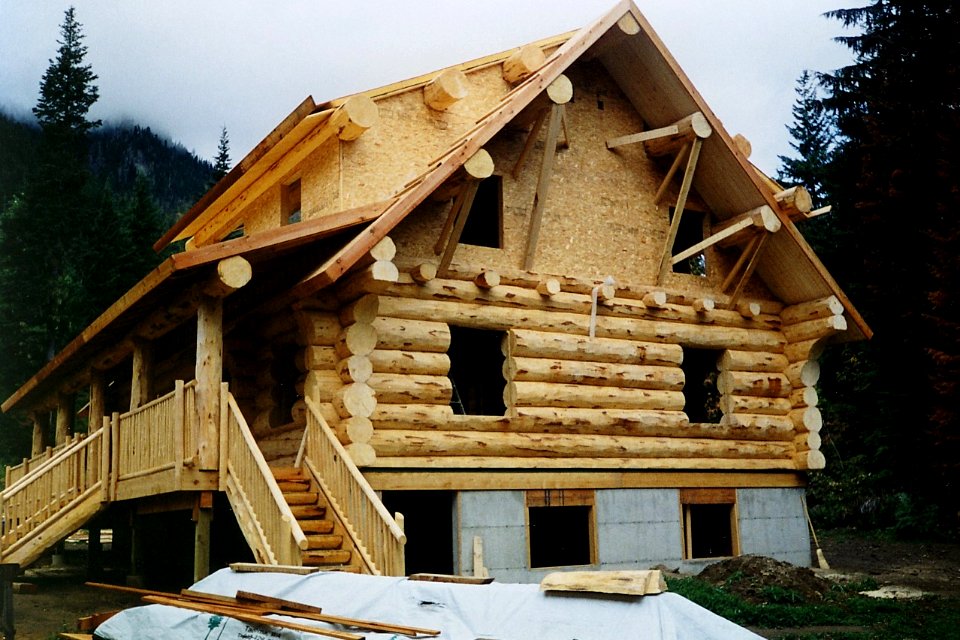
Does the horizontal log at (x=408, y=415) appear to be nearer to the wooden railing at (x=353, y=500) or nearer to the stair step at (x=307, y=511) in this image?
the wooden railing at (x=353, y=500)

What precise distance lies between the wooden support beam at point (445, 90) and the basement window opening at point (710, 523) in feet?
26.2

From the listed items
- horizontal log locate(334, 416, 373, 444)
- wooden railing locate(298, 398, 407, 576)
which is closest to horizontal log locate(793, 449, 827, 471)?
horizontal log locate(334, 416, 373, 444)

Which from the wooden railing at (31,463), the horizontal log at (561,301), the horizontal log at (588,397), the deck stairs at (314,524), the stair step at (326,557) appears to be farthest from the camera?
the wooden railing at (31,463)

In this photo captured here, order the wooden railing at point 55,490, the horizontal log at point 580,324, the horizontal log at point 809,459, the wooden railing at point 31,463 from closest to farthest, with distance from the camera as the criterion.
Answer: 1. the horizontal log at point 580,324
2. the wooden railing at point 55,490
3. the horizontal log at point 809,459
4. the wooden railing at point 31,463

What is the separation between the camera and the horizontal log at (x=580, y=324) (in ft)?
51.0

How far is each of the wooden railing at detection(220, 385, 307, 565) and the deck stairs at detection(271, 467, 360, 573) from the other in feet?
0.99

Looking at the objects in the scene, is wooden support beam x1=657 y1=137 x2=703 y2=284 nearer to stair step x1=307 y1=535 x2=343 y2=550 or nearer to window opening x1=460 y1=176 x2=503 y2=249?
window opening x1=460 y1=176 x2=503 y2=249

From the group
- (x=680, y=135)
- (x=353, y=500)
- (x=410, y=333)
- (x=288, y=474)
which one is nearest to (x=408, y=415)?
(x=410, y=333)

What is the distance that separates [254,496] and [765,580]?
796cm

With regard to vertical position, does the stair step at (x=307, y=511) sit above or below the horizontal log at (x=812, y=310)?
below

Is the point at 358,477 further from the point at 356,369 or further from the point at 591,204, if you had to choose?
the point at 591,204

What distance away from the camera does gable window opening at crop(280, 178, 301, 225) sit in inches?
717

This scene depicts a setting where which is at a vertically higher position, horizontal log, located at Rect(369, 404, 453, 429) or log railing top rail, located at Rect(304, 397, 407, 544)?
horizontal log, located at Rect(369, 404, 453, 429)

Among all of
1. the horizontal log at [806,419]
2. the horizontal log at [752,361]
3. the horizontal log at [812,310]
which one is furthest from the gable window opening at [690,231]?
the horizontal log at [806,419]
